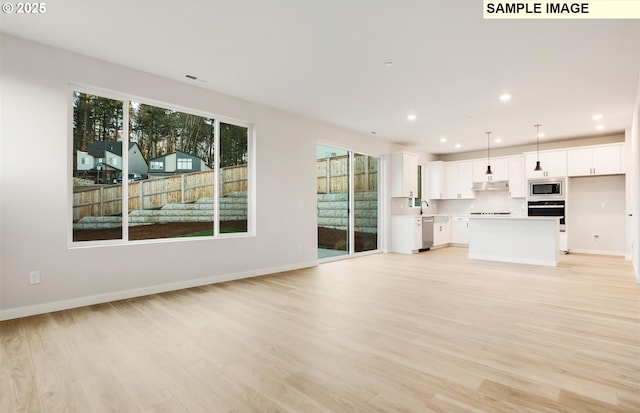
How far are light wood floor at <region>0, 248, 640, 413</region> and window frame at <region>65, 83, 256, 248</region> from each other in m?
0.76

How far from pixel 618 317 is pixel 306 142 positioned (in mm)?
4926

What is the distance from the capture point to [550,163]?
7.86 meters

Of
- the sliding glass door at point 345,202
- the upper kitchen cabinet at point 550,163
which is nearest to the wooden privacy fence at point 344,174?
the sliding glass door at point 345,202

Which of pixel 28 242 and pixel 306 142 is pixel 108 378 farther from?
pixel 306 142

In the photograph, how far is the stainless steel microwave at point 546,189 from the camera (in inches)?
303

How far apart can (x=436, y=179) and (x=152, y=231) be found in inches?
310

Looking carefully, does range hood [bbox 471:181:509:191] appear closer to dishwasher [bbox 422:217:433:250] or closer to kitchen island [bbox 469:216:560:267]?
dishwasher [bbox 422:217:433:250]

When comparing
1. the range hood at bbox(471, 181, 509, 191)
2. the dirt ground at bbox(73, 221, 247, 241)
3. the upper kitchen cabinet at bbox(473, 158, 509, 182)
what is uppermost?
the upper kitchen cabinet at bbox(473, 158, 509, 182)

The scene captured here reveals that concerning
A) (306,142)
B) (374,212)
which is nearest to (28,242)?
(306,142)

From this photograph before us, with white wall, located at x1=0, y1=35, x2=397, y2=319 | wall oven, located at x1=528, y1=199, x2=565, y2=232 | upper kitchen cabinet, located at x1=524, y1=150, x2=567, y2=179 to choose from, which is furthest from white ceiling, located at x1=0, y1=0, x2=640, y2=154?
wall oven, located at x1=528, y1=199, x2=565, y2=232

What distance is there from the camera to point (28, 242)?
334 cm

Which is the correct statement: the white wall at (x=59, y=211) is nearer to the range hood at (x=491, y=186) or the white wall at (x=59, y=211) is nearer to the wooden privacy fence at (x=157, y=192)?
the wooden privacy fence at (x=157, y=192)

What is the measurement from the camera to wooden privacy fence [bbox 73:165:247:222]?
3.85 metres

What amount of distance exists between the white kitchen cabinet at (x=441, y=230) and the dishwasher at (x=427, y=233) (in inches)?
8.8
